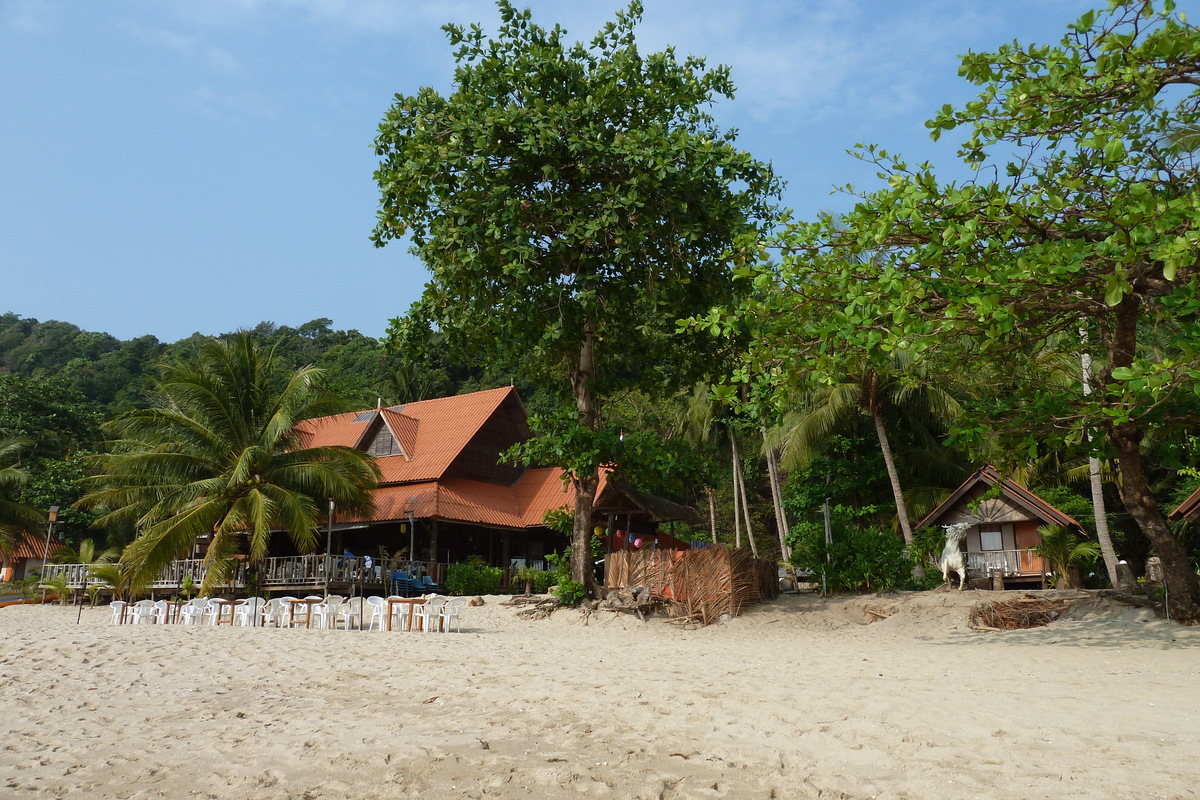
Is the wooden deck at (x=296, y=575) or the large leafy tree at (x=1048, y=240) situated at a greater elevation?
the large leafy tree at (x=1048, y=240)

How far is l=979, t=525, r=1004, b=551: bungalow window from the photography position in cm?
2348

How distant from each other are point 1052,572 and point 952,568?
6646 millimetres

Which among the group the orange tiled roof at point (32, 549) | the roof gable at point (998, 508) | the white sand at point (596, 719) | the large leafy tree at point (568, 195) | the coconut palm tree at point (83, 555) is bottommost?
the white sand at point (596, 719)

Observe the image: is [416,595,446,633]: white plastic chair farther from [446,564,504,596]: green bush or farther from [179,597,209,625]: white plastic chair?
[446,564,504,596]: green bush

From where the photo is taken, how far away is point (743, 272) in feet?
31.0

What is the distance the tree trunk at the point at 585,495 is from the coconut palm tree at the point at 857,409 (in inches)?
340

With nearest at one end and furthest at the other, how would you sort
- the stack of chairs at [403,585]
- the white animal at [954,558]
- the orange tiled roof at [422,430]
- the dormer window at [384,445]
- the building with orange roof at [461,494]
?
1. the white animal at [954,558]
2. the stack of chairs at [403,585]
3. the building with orange roof at [461,494]
4. the orange tiled roof at [422,430]
5. the dormer window at [384,445]

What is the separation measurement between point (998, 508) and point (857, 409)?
18.0ft

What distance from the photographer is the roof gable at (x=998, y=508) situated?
71.1 feet

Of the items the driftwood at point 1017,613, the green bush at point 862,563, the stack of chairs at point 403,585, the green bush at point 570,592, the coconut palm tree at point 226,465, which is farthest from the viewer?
the stack of chairs at point 403,585

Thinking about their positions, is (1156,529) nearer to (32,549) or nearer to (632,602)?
(632,602)

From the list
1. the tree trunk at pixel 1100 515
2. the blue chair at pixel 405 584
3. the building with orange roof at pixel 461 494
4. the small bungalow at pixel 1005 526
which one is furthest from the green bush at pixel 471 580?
the tree trunk at pixel 1100 515

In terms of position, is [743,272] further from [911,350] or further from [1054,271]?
[1054,271]

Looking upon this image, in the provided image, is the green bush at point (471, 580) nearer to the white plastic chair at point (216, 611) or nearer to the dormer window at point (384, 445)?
the white plastic chair at point (216, 611)
